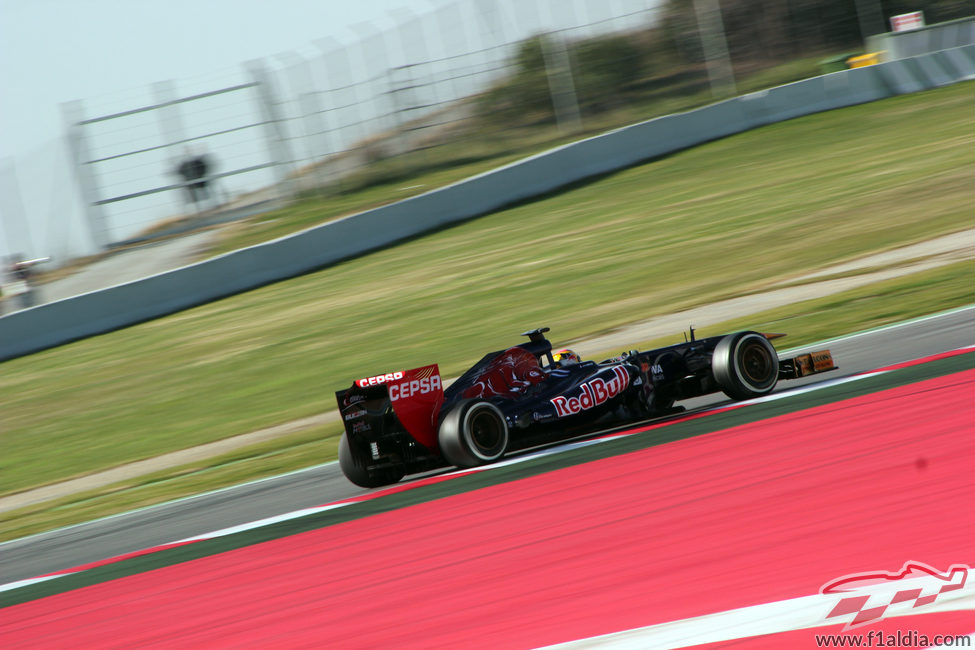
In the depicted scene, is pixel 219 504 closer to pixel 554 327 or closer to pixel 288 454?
pixel 288 454

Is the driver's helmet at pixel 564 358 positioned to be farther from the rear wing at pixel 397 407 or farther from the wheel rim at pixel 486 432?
the rear wing at pixel 397 407

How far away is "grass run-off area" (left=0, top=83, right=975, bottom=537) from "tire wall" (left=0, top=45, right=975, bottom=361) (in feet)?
1.32

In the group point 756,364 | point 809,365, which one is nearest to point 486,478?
point 756,364

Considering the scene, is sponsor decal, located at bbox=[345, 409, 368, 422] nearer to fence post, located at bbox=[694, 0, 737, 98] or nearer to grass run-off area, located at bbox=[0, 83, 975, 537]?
grass run-off area, located at bbox=[0, 83, 975, 537]

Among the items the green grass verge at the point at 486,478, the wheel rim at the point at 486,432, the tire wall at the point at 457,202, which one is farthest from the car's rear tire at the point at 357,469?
the tire wall at the point at 457,202

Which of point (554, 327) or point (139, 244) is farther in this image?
point (139, 244)

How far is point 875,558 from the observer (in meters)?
3.83

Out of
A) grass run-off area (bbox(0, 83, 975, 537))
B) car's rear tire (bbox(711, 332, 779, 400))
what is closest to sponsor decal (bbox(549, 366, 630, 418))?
car's rear tire (bbox(711, 332, 779, 400))

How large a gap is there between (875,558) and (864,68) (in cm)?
2279

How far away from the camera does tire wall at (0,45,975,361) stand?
19469 mm

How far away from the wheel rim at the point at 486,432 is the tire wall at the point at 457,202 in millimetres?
13033

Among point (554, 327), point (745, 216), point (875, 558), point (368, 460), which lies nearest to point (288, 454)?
point (368, 460)

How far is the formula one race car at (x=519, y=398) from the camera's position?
775cm

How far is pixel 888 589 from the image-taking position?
3.52 metres
